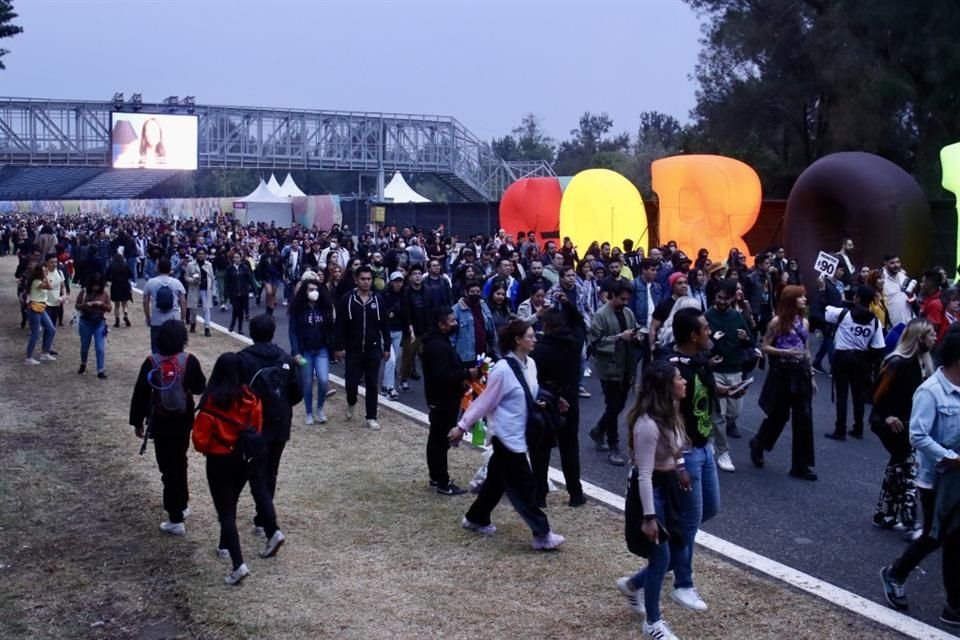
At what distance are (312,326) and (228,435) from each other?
455cm

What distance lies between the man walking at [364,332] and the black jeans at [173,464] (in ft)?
11.5

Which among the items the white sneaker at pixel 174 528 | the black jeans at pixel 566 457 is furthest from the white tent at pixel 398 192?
the white sneaker at pixel 174 528

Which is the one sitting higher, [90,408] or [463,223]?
[463,223]

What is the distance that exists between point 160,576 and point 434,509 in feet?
6.96

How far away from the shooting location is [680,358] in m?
6.18

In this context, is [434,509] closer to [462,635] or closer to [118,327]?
[462,635]

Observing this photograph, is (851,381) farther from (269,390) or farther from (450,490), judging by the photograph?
(269,390)

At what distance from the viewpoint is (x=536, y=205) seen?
89.7 ft

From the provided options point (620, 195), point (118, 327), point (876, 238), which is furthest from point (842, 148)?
point (118, 327)

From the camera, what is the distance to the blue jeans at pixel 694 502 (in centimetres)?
566

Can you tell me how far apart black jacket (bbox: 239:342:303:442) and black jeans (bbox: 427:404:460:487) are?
1464mm

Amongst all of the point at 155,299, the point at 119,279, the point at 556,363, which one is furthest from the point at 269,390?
the point at 119,279

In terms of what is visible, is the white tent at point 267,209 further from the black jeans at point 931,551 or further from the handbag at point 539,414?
the black jeans at point 931,551

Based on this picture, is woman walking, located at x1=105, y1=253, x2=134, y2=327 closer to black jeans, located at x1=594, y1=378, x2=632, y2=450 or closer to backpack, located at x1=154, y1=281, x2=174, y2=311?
backpack, located at x1=154, y1=281, x2=174, y2=311
